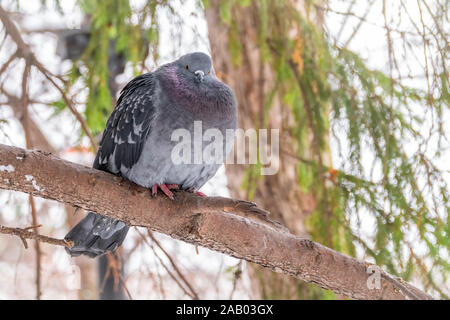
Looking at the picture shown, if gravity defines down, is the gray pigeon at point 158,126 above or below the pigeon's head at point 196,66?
below

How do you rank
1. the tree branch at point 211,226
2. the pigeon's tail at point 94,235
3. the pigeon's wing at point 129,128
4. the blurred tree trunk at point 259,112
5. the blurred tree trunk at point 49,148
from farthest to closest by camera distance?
the blurred tree trunk at point 259,112 < the blurred tree trunk at point 49,148 < the pigeon's tail at point 94,235 < the pigeon's wing at point 129,128 < the tree branch at point 211,226

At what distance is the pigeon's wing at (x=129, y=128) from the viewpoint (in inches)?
90.3

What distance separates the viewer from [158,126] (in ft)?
7.40

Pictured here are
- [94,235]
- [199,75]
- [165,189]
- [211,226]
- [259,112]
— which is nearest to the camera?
[211,226]

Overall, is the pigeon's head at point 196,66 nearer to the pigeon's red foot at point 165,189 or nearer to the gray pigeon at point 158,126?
the gray pigeon at point 158,126

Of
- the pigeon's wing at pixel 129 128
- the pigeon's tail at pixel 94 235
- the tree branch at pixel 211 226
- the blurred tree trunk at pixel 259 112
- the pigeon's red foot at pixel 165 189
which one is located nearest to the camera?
the tree branch at pixel 211 226

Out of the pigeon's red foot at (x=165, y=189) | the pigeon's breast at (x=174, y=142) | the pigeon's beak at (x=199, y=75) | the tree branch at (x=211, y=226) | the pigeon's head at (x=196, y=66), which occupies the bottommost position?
the tree branch at (x=211, y=226)

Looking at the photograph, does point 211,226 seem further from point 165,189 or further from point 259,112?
point 259,112

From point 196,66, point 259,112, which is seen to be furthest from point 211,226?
point 259,112

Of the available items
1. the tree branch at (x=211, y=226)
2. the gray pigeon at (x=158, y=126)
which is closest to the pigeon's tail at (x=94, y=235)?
the gray pigeon at (x=158, y=126)

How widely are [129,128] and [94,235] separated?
577mm

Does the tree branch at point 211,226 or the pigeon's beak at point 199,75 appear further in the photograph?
the pigeon's beak at point 199,75

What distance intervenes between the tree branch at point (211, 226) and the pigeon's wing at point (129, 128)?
0.27 meters

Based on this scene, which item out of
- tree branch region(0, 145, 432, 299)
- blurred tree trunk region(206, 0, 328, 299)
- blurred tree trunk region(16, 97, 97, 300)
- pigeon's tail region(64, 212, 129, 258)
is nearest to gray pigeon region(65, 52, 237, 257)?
pigeon's tail region(64, 212, 129, 258)
